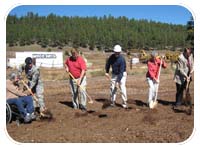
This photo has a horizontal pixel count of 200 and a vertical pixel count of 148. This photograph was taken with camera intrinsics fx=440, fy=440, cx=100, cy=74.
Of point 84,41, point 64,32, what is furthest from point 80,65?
point 64,32

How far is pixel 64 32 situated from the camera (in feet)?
154

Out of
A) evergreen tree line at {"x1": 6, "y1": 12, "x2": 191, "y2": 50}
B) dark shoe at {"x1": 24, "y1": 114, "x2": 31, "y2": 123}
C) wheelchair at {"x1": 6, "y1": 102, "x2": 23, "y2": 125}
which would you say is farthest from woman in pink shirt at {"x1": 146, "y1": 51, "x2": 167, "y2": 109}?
evergreen tree line at {"x1": 6, "y1": 12, "x2": 191, "y2": 50}

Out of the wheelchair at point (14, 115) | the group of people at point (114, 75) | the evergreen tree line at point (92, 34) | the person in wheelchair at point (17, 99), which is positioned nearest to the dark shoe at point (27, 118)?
the person in wheelchair at point (17, 99)

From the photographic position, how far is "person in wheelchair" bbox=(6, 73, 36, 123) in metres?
8.49

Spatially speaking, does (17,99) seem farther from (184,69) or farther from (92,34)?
(92,34)

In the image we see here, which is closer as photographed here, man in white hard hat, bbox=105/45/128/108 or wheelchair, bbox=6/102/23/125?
wheelchair, bbox=6/102/23/125

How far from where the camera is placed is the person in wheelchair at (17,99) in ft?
27.9

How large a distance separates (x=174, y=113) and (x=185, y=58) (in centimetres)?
130

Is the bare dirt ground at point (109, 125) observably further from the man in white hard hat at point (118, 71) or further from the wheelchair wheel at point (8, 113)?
the man in white hard hat at point (118, 71)

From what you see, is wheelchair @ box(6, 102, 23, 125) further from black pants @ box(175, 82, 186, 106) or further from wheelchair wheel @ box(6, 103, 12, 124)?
black pants @ box(175, 82, 186, 106)

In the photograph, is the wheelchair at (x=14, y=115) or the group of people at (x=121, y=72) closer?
the wheelchair at (x=14, y=115)

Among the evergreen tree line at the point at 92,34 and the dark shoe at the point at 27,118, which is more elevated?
the evergreen tree line at the point at 92,34

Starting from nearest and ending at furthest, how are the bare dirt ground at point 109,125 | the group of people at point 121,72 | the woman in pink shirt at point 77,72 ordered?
the bare dirt ground at point 109,125 < the woman in pink shirt at point 77,72 < the group of people at point 121,72
